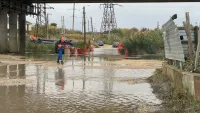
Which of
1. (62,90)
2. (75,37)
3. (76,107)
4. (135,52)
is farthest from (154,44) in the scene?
(75,37)

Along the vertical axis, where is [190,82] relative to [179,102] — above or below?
above

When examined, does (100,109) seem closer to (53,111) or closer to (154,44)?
(53,111)

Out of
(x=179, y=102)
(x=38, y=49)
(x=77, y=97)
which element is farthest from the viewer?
(x=38, y=49)

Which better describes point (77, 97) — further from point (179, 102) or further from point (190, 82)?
point (190, 82)

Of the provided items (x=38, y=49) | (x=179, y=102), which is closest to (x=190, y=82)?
(x=179, y=102)

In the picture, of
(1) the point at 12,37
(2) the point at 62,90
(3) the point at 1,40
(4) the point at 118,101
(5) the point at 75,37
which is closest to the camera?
(4) the point at 118,101

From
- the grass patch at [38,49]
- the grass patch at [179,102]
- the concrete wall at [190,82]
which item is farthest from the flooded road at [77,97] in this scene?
the grass patch at [38,49]

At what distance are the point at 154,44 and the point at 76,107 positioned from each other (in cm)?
3822

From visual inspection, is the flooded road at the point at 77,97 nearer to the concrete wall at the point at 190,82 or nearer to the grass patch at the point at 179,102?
the grass patch at the point at 179,102

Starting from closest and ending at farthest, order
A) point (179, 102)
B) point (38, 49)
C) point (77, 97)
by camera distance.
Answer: point (179, 102), point (77, 97), point (38, 49)

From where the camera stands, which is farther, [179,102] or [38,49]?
[38,49]

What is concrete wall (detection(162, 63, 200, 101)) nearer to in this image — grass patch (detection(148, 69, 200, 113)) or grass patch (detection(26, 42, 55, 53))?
grass patch (detection(148, 69, 200, 113))

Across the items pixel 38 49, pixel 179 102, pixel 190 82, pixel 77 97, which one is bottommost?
pixel 77 97

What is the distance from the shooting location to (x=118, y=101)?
397 inches
